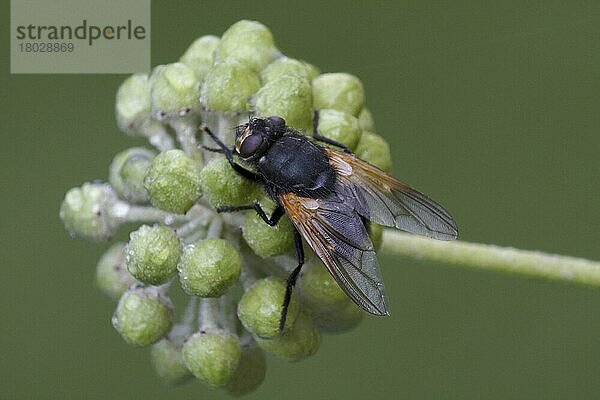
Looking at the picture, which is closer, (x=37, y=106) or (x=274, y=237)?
(x=274, y=237)

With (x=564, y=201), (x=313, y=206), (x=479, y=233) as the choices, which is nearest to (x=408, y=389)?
(x=479, y=233)

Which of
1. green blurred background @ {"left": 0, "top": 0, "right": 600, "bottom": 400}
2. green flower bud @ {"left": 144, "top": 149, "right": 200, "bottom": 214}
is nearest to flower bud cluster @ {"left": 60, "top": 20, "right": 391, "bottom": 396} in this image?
green flower bud @ {"left": 144, "top": 149, "right": 200, "bottom": 214}

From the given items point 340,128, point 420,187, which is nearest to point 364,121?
point 340,128

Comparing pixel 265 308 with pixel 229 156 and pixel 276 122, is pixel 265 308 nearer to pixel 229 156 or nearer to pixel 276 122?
pixel 229 156

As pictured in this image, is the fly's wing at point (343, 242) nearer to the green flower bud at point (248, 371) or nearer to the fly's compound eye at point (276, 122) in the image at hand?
the fly's compound eye at point (276, 122)

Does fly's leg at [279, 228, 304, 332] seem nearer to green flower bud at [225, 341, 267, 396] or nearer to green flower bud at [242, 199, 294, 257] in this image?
green flower bud at [242, 199, 294, 257]

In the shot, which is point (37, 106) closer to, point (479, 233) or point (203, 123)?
point (203, 123)
